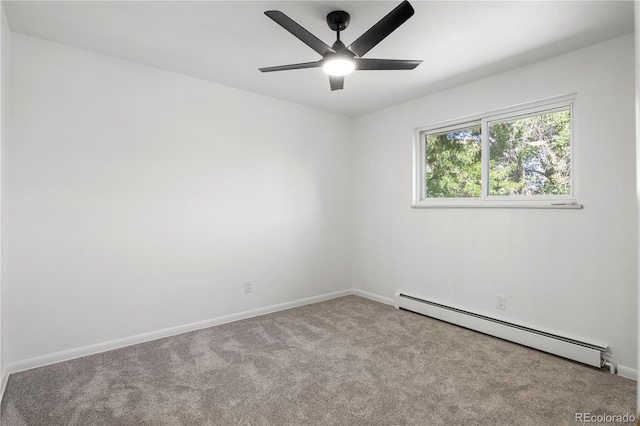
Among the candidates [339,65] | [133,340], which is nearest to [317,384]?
[133,340]

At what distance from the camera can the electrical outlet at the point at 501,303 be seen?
291 centimetres

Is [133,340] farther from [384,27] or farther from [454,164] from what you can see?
[454,164]

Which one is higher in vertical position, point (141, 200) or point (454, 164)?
point (454, 164)

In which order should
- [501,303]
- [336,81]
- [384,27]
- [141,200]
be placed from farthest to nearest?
[501,303], [141,200], [336,81], [384,27]

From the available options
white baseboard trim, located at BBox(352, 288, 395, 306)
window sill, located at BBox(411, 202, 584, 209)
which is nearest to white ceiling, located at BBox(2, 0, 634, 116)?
window sill, located at BBox(411, 202, 584, 209)

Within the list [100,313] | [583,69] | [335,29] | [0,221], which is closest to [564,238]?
[583,69]

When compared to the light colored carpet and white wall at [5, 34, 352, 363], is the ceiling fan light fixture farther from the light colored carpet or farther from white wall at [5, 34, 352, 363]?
the light colored carpet

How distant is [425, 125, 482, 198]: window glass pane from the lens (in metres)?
3.29

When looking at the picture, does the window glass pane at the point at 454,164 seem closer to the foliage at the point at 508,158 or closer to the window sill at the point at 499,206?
the foliage at the point at 508,158

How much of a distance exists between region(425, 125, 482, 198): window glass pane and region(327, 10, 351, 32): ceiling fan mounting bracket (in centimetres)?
187

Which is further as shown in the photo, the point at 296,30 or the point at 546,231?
the point at 546,231

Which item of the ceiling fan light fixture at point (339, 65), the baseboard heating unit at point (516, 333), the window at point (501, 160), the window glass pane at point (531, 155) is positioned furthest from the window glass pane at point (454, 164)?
the ceiling fan light fixture at point (339, 65)

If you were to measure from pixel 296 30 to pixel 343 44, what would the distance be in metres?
0.34

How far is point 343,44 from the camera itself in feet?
6.55
